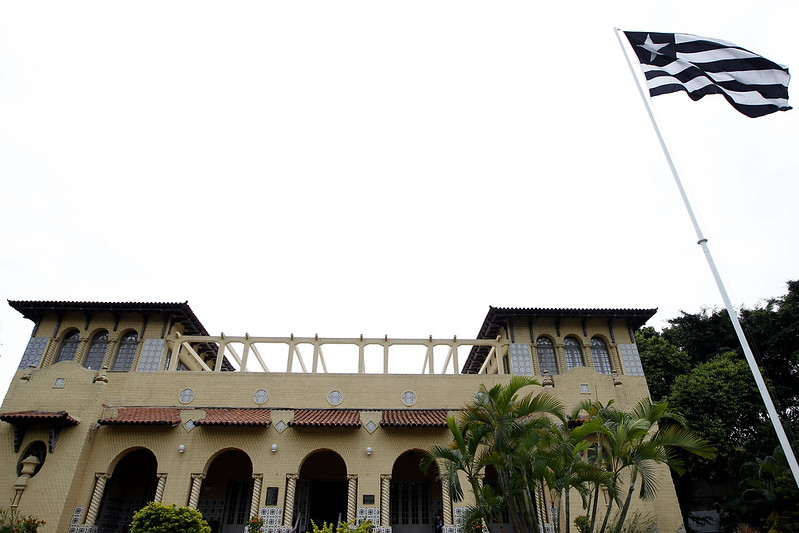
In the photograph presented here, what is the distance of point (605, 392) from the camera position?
19.9 metres

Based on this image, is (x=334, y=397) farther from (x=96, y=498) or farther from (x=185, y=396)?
(x=96, y=498)

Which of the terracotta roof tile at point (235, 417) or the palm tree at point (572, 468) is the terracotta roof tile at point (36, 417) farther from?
the palm tree at point (572, 468)

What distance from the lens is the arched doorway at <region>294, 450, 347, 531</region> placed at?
65.6ft

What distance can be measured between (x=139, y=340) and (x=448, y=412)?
1373 cm

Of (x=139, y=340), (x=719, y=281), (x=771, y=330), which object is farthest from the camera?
(x=771, y=330)

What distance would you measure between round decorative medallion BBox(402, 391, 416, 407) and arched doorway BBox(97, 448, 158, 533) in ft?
34.2

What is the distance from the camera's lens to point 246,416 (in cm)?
1862

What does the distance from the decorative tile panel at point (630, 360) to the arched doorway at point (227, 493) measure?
16.7 m

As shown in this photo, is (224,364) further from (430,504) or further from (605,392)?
(605,392)

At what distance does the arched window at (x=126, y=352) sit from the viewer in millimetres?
21453

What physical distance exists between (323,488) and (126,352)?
34.3 ft

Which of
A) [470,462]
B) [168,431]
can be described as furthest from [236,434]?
[470,462]

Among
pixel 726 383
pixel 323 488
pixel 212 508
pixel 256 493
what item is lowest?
pixel 212 508

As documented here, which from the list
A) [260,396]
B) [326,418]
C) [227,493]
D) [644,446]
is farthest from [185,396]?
[644,446]
